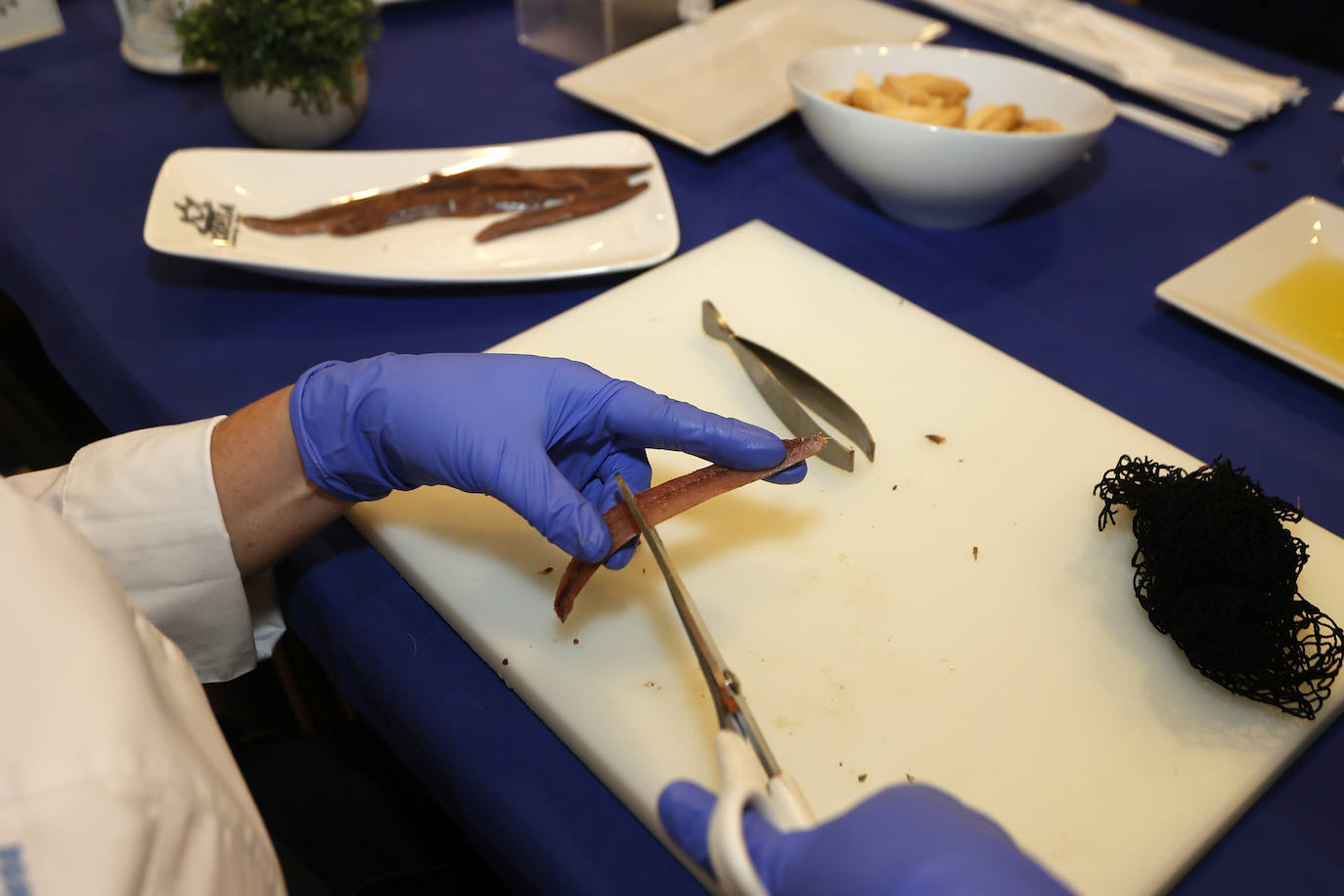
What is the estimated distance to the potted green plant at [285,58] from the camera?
4.17 ft

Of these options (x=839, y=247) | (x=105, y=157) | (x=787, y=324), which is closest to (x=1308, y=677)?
(x=787, y=324)

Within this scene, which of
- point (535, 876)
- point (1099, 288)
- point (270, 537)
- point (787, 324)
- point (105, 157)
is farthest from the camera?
point (105, 157)

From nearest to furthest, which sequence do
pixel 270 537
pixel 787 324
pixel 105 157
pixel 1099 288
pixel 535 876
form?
1. pixel 535 876
2. pixel 270 537
3. pixel 787 324
4. pixel 1099 288
5. pixel 105 157

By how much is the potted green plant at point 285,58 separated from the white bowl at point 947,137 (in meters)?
0.65

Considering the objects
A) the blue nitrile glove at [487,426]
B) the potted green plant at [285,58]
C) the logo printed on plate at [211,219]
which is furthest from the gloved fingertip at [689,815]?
the potted green plant at [285,58]

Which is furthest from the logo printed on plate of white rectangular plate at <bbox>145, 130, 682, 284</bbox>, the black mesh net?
the black mesh net

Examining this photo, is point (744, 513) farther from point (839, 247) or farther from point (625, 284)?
point (839, 247)

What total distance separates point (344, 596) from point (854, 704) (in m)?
0.47

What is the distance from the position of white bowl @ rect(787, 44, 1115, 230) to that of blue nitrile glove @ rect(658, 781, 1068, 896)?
2.81 ft

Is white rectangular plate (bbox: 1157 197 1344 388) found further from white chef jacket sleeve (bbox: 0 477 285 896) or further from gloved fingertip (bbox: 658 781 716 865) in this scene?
white chef jacket sleeve (bbox: 0 477 285 896)

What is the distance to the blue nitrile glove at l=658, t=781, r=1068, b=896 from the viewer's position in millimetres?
468

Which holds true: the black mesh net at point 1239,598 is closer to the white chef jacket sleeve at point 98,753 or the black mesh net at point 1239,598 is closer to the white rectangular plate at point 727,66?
the white chef jacket sleeve at point 98,753

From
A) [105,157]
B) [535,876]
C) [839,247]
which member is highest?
[105,157]

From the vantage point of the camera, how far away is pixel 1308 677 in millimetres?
719
